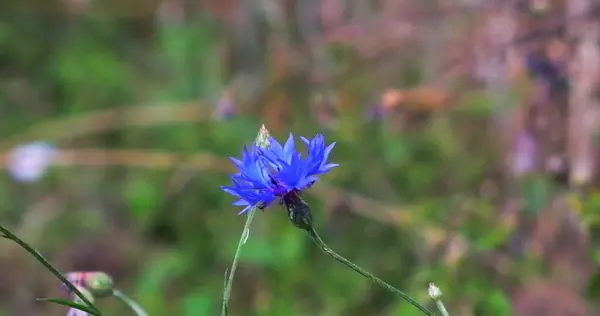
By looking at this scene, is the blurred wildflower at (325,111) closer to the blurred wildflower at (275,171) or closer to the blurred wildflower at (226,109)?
the blurred wildflower at (226,109)

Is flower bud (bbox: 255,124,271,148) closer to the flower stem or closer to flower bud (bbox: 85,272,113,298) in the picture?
the flower stem

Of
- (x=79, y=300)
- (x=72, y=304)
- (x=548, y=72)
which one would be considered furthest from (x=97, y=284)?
(x=548, y=72)

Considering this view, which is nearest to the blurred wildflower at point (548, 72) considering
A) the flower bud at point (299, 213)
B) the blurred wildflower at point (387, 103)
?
the blurred wildflower at point (387, 103)

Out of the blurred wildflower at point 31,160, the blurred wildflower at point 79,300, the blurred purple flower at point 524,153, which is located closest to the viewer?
the blurred wildflower at point 79,300

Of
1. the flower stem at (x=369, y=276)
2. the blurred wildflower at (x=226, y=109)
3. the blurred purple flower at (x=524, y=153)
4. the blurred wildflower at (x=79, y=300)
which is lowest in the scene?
the flower stem at (x=369, y=276)

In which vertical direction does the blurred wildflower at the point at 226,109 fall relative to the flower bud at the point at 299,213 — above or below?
above

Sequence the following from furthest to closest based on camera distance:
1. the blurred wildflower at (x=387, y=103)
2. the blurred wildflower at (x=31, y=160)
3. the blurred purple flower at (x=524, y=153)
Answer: the blurred wildflower at (x=31, y=160) → the blurred purple flower at (x=524, y=153) → the blurred wildflower at (x=387, y=103)

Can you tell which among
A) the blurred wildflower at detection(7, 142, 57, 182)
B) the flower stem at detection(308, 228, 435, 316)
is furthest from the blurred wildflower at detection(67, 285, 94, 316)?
the blurred wildflower at detection(7, 142, 57, 182)

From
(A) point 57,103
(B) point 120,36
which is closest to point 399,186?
(A) point 57,103

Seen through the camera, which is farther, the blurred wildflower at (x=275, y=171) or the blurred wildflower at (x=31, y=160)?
the blurred wildflower at (x=31, y=160)
